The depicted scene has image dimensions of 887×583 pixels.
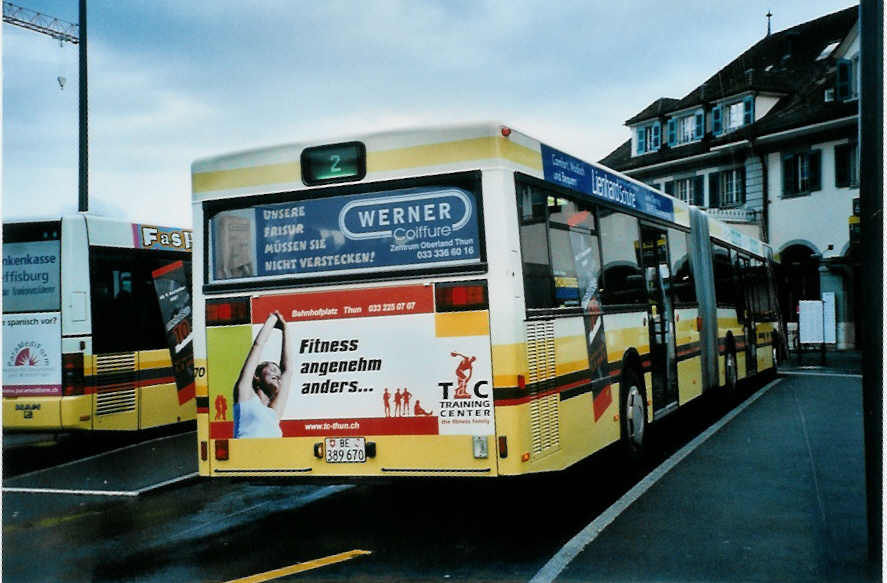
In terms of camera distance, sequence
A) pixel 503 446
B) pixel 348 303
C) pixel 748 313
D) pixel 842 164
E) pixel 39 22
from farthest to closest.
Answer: pixel 842 164, pixel 748 313, pixel 39 22, pixel 348 303, pixel 503 446

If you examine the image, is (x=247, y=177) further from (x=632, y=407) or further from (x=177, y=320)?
(x=177, y=320)

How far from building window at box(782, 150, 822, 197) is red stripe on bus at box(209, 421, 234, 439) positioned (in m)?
21.1

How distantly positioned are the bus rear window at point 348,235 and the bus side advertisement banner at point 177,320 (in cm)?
548

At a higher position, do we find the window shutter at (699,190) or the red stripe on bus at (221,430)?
the window shutter at (699,190)

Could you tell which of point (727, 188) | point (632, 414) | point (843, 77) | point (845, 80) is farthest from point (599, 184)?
point (727, 188)

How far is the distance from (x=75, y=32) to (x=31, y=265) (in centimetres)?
277

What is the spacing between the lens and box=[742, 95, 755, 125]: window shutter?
29062 millimetres

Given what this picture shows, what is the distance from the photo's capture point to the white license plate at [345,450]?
684cm

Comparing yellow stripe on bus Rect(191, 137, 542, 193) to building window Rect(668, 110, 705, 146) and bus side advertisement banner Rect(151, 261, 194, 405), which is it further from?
building window Rect(668, 110, 705, 146)

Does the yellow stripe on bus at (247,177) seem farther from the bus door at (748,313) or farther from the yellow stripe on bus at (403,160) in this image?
the bus door at (748,313)

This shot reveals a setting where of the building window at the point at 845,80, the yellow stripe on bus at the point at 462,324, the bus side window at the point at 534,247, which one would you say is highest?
the building window at the point at 845,80

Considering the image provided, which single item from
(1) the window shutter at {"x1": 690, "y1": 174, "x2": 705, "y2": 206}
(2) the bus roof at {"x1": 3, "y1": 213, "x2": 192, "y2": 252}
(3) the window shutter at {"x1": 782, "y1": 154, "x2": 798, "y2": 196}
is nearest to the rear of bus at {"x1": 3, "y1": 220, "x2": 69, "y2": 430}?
(2) the bus roof at {"x1": 3, "y1": 213, "x2": 192, "y2": 252}

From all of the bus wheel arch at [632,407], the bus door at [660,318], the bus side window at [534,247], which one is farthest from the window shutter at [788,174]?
the bus side window at [534,247]

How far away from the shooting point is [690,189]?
2819 centimetres
